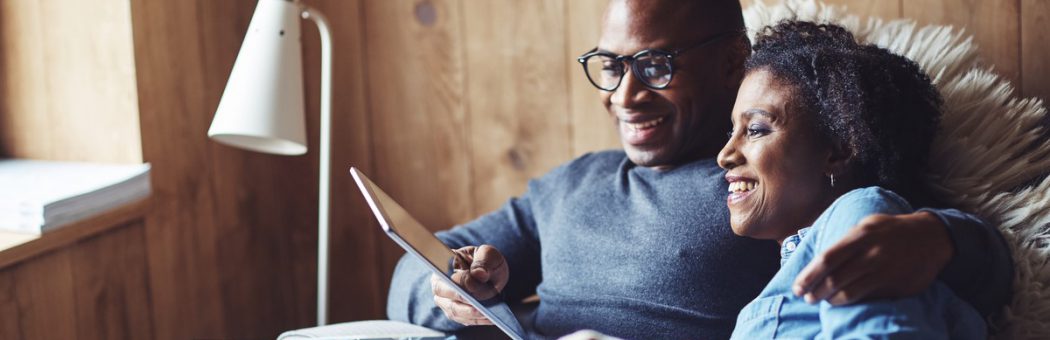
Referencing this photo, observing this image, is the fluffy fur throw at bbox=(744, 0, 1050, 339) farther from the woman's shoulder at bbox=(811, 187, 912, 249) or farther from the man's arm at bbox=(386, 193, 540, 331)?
the man's arm at bbox=(386, 193, 540, 331)

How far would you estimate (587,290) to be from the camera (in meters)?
1.47

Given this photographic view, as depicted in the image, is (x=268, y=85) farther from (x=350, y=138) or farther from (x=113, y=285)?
(x=350, y=138)

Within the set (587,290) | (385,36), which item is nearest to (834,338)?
(587,290)

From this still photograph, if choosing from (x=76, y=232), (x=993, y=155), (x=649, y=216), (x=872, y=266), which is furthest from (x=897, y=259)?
(x=76, y=232)

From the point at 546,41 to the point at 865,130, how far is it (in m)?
0.80

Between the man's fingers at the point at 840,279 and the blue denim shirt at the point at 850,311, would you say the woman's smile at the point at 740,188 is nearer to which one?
the blue denim shirt at the point at 850,311

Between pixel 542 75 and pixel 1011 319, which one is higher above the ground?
pixel 542 75

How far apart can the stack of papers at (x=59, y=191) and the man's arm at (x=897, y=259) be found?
1041 millimetres

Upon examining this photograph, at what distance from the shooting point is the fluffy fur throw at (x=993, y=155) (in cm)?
117

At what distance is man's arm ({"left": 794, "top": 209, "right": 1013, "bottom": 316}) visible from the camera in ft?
3.09

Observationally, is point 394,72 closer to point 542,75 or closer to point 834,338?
point 542,75

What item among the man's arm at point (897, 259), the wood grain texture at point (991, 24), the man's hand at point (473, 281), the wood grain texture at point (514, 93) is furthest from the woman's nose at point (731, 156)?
the wood grain texture at point (514, 93)

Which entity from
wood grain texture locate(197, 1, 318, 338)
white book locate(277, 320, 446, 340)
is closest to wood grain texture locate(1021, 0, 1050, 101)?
white book locate(277, 320, 446, 340)

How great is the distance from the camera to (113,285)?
1.61m
